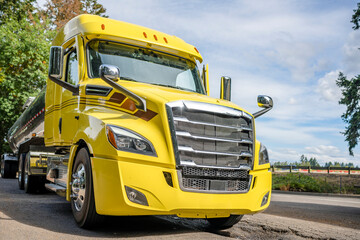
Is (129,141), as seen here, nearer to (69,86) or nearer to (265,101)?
(69,86)

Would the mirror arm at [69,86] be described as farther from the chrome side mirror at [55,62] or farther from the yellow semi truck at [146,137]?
the chrome side mirror at [55,62]

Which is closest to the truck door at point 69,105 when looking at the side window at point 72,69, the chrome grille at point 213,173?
the side window at point 72,69

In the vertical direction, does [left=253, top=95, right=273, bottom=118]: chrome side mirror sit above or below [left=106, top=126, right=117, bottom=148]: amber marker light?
above

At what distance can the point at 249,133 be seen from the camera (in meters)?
5.84

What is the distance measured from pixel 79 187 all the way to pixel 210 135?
1968 millimetres

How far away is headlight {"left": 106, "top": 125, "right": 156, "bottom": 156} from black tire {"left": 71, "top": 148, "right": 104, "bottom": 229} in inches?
28.3

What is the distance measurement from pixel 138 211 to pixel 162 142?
87cm

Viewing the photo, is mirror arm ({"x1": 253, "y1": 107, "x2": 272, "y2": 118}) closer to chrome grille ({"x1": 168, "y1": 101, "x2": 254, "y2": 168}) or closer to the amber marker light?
chrome grille ({"x1": 168, "y1": 101, "x2": 254, "y2": 168})

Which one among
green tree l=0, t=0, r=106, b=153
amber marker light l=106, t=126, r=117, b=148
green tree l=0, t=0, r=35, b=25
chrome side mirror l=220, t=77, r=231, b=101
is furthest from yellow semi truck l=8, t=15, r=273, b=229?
green tree l=0, t=0, r=35, b=25

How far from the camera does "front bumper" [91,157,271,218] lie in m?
4.92

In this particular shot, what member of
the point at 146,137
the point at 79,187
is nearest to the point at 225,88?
the point at 146,137

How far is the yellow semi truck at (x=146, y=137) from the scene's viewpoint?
5.00 m

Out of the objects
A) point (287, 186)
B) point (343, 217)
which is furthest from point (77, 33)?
point (287, 186)

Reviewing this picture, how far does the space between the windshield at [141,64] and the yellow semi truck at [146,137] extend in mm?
16
